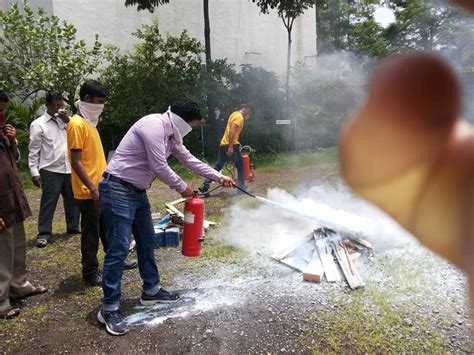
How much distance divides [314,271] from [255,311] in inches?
39.5

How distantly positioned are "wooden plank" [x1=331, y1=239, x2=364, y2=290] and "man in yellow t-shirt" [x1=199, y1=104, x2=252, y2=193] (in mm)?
3938

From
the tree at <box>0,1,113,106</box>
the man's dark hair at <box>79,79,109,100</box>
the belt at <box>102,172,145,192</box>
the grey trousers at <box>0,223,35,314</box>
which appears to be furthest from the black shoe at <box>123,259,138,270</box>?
the tree at <box>0,1,113,106</box>

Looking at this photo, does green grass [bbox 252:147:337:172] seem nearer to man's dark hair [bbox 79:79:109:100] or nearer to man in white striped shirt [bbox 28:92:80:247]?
man in white striped shirt [bbox 28:92:80:247]

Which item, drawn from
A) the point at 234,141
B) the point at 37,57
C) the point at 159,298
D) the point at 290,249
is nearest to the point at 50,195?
the point at 159,298

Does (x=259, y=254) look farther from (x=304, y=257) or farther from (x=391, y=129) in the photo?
(x=391, y=129)

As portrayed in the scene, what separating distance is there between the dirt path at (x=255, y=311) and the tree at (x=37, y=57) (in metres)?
8.68

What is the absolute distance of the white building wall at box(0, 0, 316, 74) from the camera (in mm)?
14294

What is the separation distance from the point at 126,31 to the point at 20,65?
4.86 meters

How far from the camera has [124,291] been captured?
416 cm

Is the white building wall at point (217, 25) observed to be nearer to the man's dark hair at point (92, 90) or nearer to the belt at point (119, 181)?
the man's dark hair at point (92, 90)

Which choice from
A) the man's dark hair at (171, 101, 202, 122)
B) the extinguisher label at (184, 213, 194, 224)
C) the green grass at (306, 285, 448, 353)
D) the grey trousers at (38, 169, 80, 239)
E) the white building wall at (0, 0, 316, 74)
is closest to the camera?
the green grass at (306, 285, 448, 353)

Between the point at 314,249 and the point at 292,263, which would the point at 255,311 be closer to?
the point at 292,263

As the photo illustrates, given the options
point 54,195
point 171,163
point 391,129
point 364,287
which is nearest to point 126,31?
point 171,163

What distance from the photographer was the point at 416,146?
1.53 ft
